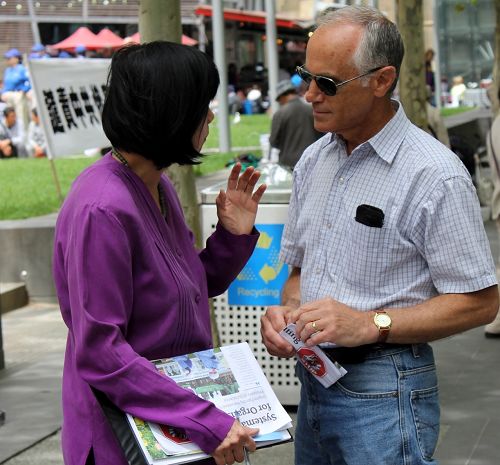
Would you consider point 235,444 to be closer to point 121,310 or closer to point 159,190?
point 121,310

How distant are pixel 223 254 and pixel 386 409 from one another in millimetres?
600

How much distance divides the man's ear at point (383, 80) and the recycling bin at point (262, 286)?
9.30 feet

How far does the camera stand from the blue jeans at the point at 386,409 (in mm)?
2684

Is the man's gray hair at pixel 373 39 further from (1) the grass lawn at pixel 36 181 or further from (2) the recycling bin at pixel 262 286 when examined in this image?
(1) the grass lawn at pixel 36 181

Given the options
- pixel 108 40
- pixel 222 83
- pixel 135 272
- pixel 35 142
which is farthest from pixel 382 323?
pixel 108 40

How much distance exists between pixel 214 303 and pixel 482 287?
3.36m

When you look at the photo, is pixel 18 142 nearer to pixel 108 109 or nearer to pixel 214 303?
pixel 214 303

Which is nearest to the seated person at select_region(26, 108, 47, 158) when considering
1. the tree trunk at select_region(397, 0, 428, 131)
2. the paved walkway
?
the tree trunk at select_region(397, 0, 428, 131)

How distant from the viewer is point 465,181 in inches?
103

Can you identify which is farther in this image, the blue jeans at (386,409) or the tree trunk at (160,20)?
the tree trunk at (160,20)

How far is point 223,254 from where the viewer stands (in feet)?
9.46

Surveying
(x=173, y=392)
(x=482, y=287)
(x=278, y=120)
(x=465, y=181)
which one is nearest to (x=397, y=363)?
(x=482, y=287)

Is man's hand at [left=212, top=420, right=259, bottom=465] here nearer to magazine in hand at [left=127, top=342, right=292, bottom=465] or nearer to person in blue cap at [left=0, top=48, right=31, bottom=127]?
magazine in hand at [left=127, top=342, right=292, bottom=465]

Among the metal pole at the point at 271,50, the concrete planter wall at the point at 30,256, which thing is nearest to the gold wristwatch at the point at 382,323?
the concrete planter wall at the point at 30,256
